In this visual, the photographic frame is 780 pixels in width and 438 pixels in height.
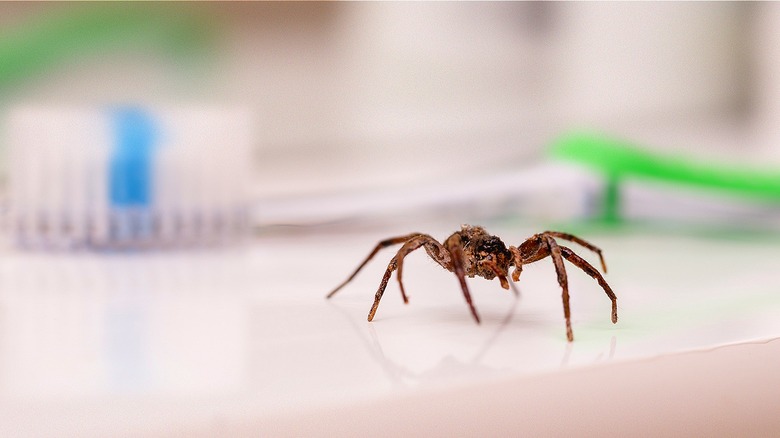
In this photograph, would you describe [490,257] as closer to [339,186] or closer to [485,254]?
[485,254]

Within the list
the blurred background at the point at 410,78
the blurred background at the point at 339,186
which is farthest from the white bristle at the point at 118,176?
the blurred background at the point at 410,78

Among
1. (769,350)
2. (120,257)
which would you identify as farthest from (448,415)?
(120,257)

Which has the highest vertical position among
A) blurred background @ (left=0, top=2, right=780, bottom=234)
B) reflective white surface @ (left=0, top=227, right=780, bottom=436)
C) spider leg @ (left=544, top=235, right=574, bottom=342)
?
blurred background @ (left=0, top=2, right=780, bottom=234)

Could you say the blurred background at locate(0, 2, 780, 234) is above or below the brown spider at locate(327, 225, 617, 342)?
above

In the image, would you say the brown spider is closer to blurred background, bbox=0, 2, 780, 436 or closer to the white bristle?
blurred background, bbox=0, 2, 780, 436

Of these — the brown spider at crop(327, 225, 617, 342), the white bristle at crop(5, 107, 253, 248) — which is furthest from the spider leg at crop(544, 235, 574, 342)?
the white bristle at crop(5, 107, 253, 248)

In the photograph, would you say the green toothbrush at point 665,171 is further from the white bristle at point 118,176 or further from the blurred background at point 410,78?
the white bristle at point 118,176
